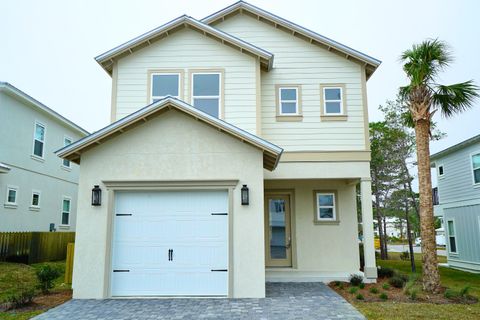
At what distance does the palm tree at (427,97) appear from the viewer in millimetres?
10781

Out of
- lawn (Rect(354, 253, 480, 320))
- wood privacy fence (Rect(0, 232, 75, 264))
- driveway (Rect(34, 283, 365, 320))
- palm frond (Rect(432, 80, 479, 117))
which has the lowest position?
lawn (Rect(354, 253, 480, 320))

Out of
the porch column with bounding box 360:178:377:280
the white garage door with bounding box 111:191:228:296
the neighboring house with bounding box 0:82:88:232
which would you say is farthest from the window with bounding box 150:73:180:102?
the neighboring house with bounding box 0:82:88:232

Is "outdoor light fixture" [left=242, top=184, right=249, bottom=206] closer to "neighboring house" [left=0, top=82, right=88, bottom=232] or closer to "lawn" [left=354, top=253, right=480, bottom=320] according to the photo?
"lawn" [left=354, top=253, right=480, bottom=320]

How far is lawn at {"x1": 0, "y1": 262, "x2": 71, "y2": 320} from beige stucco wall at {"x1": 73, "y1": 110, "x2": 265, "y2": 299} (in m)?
0.86

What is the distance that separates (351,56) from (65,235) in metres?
15.2

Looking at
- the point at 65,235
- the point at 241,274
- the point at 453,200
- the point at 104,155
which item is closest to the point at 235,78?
the point at 104,155

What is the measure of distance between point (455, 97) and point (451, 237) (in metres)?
11.0

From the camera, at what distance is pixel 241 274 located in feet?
30.7

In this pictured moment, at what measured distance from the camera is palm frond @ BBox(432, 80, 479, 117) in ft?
36.8

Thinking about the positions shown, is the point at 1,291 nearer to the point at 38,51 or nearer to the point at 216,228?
the point at 216,228

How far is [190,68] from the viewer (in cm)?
1261

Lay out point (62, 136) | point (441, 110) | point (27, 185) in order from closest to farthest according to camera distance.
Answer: point (441, 110) < point (27, 185) < point (62, 136)

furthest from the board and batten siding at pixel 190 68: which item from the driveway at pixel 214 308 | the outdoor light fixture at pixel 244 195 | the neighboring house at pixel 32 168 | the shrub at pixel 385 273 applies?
the neighboring house at pixel 32 168

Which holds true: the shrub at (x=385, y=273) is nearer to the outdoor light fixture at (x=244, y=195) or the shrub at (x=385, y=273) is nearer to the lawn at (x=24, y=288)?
the outdoor light fixture at (x=244, y=195)
